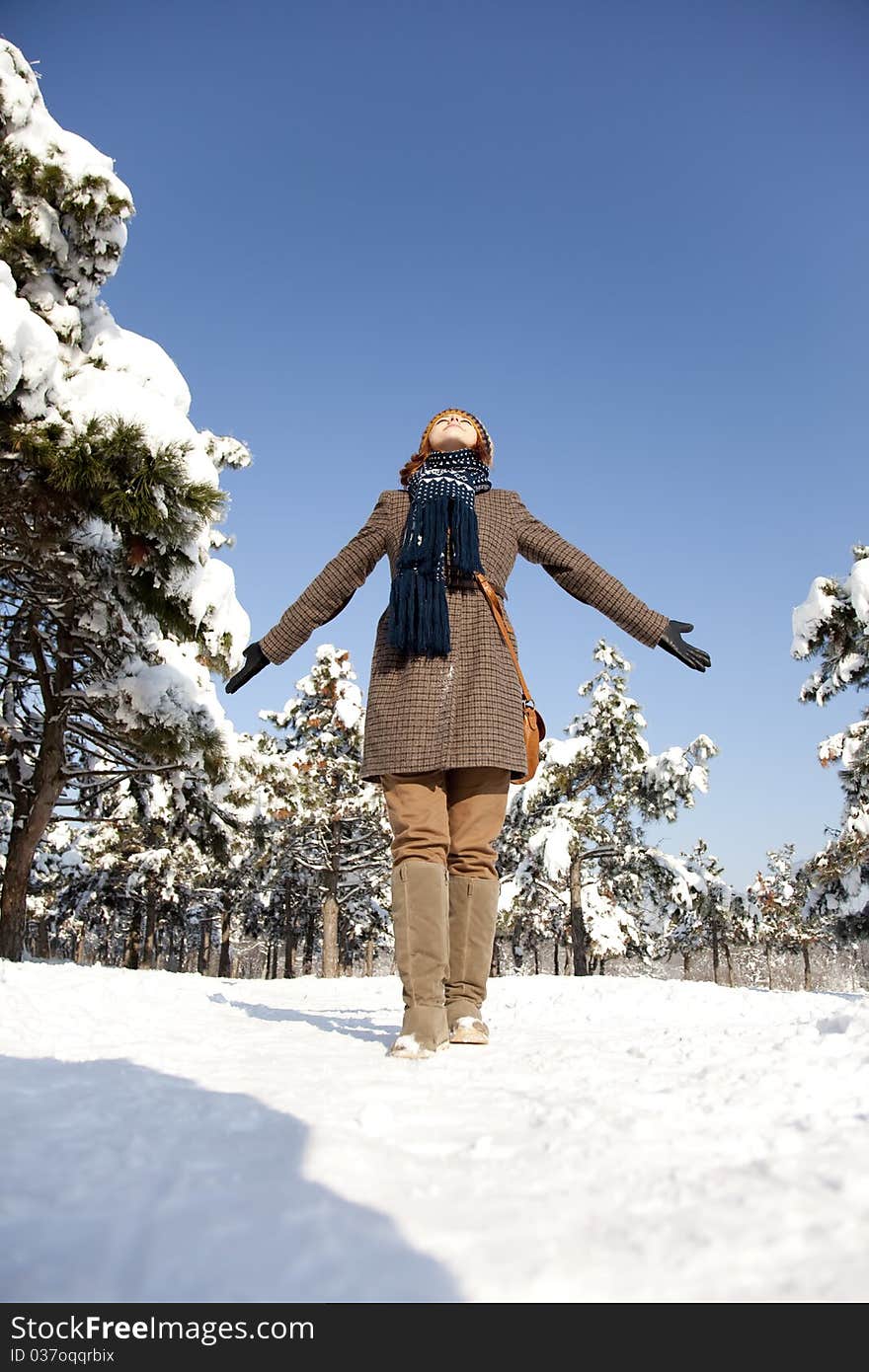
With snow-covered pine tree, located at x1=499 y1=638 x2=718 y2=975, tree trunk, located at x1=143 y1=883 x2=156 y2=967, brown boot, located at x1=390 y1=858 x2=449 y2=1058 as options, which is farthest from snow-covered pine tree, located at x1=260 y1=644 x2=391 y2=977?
brown boot, located at x1=390 y1=858 x2=449 y2=1058

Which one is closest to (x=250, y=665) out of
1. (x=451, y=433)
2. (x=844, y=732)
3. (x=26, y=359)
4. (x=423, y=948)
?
(x=451, y=433)

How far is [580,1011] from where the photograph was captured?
4.26 m

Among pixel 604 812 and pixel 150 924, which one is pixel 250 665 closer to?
pixel 604 812

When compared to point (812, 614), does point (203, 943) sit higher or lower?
lower

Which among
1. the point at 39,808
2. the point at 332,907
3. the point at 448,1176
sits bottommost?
the point at 332,907

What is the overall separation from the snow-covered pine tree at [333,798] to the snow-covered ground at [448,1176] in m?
16.0

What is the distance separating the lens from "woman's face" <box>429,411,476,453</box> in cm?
358

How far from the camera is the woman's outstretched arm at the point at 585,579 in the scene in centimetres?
342

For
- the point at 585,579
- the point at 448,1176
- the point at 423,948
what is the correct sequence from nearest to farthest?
the point at 448,1176 < the point at 423,948 < the point at 585,579

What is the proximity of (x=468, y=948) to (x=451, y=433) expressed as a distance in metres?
2.14

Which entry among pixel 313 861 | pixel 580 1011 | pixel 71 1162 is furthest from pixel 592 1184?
pixel 313 861

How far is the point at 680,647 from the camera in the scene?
11.2 ft

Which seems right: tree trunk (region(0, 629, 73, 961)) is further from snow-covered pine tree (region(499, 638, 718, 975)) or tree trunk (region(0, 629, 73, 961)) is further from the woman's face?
snow-covered pine tree (region(499, 638, 718, 975))

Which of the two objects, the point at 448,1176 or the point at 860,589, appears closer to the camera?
the point at 448,1176
